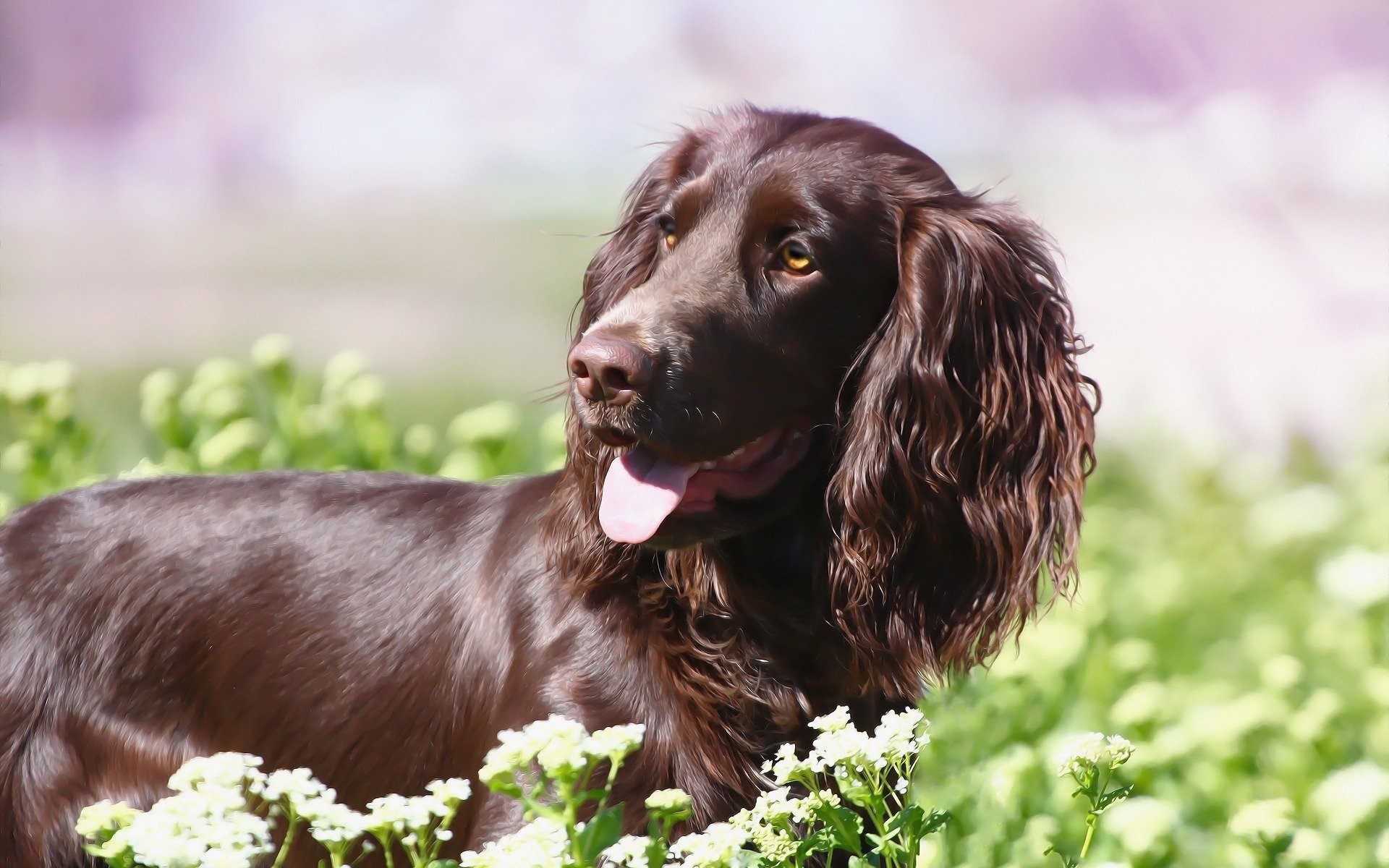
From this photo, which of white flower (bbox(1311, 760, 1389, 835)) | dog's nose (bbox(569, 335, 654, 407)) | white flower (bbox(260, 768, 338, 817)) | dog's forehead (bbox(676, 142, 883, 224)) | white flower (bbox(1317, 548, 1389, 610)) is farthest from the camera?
white flower (bbox(1317, 548, 1389, 610))

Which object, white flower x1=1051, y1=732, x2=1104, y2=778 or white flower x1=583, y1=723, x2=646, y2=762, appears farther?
white flower x1=1051, y1=732, x2=1104, y2=778

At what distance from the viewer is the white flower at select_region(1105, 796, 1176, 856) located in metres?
2.29

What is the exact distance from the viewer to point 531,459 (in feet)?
15.0

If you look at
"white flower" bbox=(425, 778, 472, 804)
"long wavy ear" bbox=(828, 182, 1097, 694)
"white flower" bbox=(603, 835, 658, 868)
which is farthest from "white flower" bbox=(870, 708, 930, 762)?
"long wavy ear" bbox=(828, 182, 1097, 694)

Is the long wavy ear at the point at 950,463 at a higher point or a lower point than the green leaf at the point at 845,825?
higher

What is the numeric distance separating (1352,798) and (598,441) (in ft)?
4.65

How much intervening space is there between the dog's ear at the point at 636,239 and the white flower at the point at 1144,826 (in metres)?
1.24

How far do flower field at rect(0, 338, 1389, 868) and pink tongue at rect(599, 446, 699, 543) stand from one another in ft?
1.39

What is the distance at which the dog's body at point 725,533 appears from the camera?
89.5 inches

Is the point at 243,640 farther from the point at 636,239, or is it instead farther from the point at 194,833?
the point at 194,833

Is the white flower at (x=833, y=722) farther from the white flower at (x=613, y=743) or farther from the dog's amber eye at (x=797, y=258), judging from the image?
the dog's amber eye at (x=797, y=258)

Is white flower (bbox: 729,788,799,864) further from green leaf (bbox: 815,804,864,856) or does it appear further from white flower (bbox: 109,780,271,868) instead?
white flower (bbox: 109,780,271,868)

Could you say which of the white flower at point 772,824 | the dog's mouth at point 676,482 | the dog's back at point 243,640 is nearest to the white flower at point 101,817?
the white flower at point 772,824

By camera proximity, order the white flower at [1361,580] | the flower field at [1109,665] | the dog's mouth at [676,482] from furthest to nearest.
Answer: the white flower at [1361,580] < the dog's mouth at [676,482] < the flower field at [1109,665]
